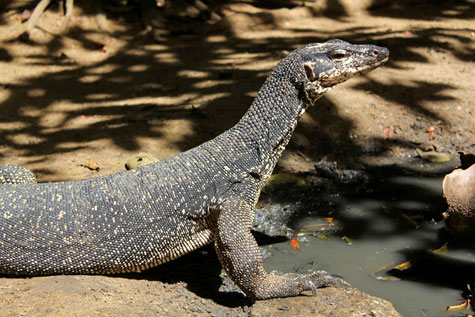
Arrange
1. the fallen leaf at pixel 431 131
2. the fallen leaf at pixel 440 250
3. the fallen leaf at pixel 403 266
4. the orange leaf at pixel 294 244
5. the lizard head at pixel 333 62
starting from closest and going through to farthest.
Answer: the lizard head at pixel 333 62, the fallen leaf at pixel 403 266, the fallen leaf at pixel 440 250, the orange leaf at pixel 294 244, the fallen leaf at pixel 431 131

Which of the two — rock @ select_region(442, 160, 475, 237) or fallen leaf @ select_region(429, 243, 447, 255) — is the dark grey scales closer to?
rock @ select_region(442, 160, 475, 237)

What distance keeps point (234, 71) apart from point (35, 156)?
3186 millimetres

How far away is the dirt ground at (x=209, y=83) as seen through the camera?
6133 mm

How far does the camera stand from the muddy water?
3955 millimetres

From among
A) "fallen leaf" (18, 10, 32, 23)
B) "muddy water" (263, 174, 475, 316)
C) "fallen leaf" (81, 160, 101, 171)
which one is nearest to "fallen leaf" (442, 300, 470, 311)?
"muddy water" (263, 174, 475, 316)

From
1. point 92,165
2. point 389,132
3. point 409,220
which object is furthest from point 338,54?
point 92,165

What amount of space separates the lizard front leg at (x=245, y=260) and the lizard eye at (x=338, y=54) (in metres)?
1.30

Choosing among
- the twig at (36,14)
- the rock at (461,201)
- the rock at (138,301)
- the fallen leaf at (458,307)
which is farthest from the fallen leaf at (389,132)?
the twig at (36,14)

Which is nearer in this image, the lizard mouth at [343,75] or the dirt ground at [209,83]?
the lizard mouth at [343,75]

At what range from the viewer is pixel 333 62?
3.82 metres

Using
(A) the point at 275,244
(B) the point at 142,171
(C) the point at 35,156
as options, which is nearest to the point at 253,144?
(B) the point at 142,171

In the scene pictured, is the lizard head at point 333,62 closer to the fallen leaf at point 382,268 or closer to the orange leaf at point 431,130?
the fallen leaf at point 382,268

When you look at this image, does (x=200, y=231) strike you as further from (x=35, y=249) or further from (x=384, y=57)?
(x=384, y=57)

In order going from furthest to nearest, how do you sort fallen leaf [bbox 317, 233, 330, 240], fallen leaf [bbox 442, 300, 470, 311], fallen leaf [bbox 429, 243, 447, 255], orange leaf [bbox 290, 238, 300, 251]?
fallen leaf [bbox 317, 233, 330, 240], orange leaf [bbox 290, 238, 300, 251], fallen leaf [bbox 429, 243, 447, 255], fallen leaf [bbox 442, 300, 470, 311]
